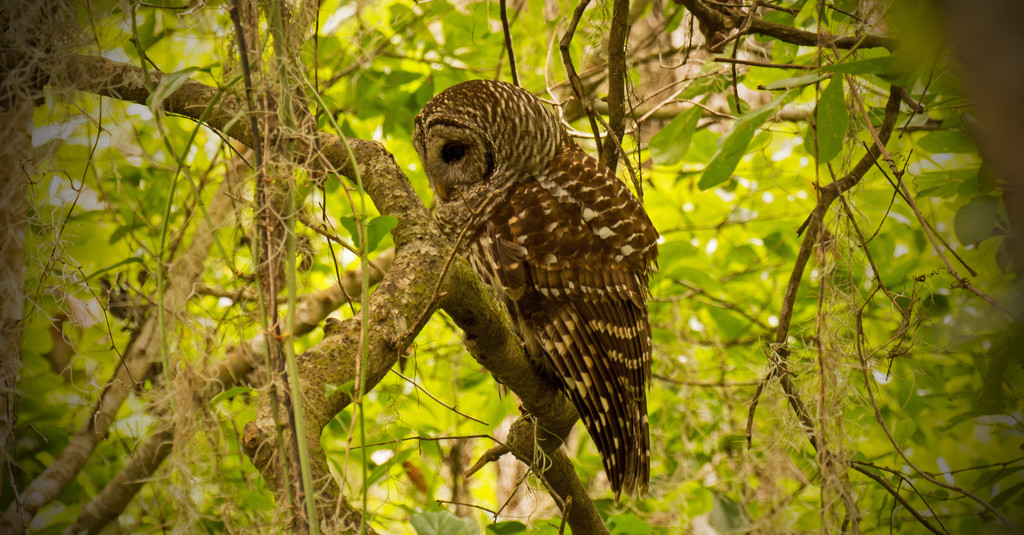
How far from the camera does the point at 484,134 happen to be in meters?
2.14

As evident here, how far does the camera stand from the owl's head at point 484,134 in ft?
6.98

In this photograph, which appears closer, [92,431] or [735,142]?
[735,142]

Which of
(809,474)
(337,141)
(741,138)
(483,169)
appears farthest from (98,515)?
(809,474)

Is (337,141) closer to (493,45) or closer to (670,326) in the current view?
(493,45)

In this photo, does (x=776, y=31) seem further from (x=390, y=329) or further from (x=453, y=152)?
(x=390, y=329)

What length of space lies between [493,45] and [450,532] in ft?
7.00

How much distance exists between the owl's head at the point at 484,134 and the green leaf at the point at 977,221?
1132mm

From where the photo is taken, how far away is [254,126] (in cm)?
91

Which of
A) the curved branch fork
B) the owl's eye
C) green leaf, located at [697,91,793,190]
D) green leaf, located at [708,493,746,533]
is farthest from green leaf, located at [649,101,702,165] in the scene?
green leaf, located at [708,493,746,533]

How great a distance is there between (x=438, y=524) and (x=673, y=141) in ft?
3.38

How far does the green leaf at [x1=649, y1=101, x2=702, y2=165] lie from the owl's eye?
0.74 metres

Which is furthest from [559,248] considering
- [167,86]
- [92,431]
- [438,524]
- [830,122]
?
[92,431]

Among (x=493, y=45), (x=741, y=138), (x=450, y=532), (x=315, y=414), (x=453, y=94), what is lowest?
(x=450, y=532)

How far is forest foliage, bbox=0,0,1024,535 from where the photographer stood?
95 cm
